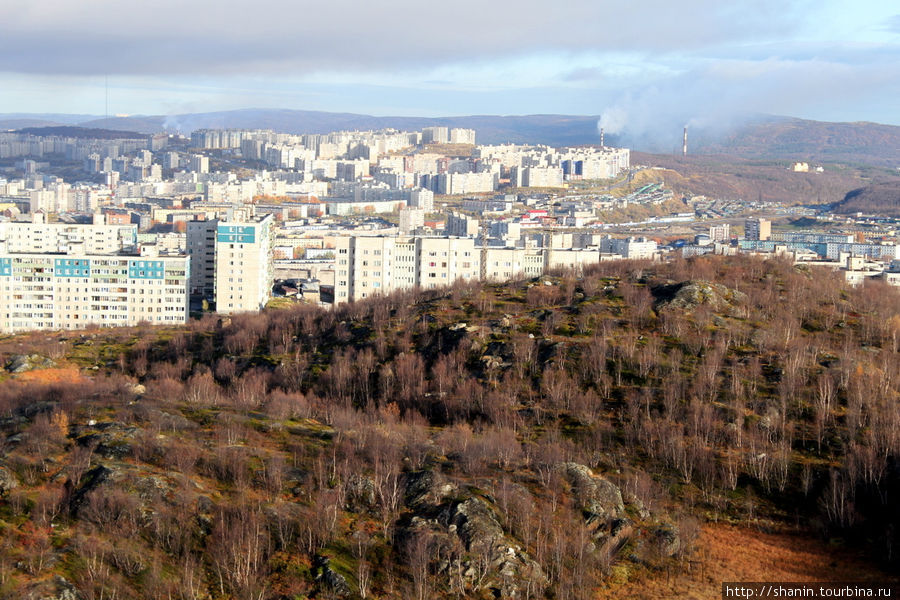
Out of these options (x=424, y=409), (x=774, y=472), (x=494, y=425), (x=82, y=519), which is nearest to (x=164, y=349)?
(x=424, y=409)

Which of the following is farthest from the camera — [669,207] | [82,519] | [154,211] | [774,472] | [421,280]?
[669,207]

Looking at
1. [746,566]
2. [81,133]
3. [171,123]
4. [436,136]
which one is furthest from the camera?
[171,123]

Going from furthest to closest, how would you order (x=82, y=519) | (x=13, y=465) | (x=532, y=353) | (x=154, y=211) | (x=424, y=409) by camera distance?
(x=154, y=211) → (x=532, y=353) → (x=424, y=409) → (x=13, y=465) → (x=82, y=519)

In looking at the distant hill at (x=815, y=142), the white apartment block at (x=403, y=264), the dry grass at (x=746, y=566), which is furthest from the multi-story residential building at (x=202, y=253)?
the distant hill at (x=815, y=142)

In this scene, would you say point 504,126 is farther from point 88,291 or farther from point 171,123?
point 88,291

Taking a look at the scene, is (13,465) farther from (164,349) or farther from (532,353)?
(164,349)

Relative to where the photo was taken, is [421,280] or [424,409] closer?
[424,409]

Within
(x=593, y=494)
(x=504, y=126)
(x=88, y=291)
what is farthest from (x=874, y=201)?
(x=504, y=126)
